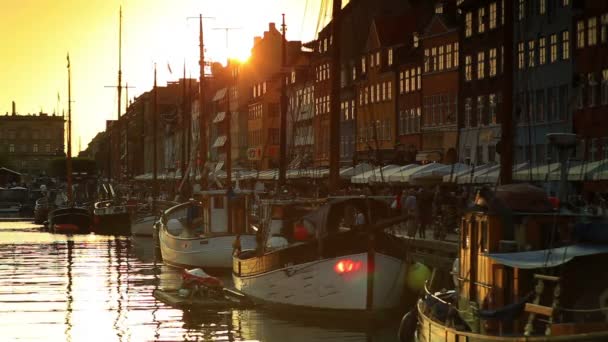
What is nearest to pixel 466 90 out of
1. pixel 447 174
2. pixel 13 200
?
pixel 447 174

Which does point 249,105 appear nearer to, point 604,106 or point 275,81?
point 275,81

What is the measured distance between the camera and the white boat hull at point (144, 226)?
102431 millimetres

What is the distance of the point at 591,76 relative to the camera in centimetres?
7700

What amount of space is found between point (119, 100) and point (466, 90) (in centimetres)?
4154

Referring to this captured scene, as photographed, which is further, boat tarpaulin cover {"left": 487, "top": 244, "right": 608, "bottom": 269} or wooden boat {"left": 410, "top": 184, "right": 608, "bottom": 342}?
boat tarpaulin cover {"left": 487, "top": 244, "right": 608, "bottom": 269}

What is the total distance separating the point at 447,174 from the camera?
62656 millimetres

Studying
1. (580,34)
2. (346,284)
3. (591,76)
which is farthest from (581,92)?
(346,284)

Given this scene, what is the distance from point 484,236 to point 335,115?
21327 millimetres

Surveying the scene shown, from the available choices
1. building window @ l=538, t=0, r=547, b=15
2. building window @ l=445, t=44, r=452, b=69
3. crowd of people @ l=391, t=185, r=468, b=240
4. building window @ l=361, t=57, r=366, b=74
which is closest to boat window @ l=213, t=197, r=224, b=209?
crowd of people @ l=391, t=185, r=468, b=240

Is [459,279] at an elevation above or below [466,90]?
below

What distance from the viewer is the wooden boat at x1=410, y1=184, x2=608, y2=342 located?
25.1m

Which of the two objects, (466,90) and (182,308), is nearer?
(182,308)

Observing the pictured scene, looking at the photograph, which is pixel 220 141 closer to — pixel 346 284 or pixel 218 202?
pixel 218 202

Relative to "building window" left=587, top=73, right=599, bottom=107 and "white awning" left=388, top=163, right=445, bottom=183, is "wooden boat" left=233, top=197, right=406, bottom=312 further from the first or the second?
"building window" left=587, top=73, right=599, bottom=107
